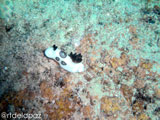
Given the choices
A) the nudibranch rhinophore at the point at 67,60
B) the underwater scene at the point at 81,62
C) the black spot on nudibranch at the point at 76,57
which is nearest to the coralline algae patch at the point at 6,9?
the underwater scene at the point at 81,62

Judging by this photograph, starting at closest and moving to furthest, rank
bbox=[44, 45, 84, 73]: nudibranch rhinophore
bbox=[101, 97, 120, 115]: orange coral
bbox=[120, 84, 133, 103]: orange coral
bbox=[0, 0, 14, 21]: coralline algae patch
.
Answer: bbox=[101, 97, 120, 115]: orange coral, bbox=[120, 84, 133, 103]: orange coral, bbox=[44, 45, 84, 73]: nudibranch rhinophore, bbox=[0, 0, 14, 21]: coralline algae patch

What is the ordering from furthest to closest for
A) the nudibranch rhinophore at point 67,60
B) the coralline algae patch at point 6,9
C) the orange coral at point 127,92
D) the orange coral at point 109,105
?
1. the coralline algae patch at point 6,9
2. the nudibranch rhinophore at point 67,60
3. the orange coral at point 127,92
4. the orange coral at point 109,105

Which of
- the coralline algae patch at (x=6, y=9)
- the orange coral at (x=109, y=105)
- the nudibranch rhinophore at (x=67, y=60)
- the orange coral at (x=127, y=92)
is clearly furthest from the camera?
the coralline algae patch at (x=6, y=9)

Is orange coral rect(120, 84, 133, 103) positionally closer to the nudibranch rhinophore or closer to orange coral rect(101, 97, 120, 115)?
orange coral rect(101, 97, 120, 115)

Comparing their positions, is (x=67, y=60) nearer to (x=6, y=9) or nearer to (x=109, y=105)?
(x=109, y=105)

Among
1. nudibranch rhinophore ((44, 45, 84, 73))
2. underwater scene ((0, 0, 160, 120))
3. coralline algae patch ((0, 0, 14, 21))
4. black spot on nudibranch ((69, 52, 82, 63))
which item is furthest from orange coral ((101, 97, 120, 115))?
coralline algae patch ((0, 0, 14, 21))

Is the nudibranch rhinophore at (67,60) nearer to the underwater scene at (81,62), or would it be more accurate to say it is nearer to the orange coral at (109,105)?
the underwater scene at (81,62)

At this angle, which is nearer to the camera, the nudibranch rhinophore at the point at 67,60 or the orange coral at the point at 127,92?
the orange coral at the point at 127,92

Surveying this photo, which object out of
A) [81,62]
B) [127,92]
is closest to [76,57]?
[81,62]
